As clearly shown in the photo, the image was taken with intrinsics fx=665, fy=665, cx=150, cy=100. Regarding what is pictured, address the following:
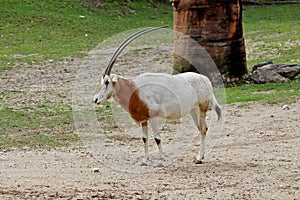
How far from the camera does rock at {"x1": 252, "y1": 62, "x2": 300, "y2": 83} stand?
42.8 feet

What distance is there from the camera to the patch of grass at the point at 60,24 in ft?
56.5

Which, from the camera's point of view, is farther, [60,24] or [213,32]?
[60,24]

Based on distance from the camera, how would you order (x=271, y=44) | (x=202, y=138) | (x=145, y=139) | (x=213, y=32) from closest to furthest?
(x=145, y=139) → (x=202, y=138) → (x=213, y=32) → (x=271, y=44)

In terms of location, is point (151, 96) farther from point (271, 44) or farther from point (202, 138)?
point (271, 44)

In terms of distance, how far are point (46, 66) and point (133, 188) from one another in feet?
31.8

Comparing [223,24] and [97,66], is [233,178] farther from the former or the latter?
[97,66]

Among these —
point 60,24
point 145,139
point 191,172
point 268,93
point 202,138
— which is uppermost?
point 145,139

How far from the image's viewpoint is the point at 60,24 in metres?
21.3

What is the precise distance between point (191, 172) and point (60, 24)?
1490 cm

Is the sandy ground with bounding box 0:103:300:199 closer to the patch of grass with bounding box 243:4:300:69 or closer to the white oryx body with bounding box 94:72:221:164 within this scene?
the white oryx body with bounding box 94:72:221:164

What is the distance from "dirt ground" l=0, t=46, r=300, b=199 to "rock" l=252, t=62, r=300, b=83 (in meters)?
3.00

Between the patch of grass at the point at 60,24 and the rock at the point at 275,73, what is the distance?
5.62 metres

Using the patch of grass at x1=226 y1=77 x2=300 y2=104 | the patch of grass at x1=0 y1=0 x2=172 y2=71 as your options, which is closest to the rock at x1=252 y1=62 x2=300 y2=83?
the patch of grass at x1=226 y1=77 x2=300 y2=104

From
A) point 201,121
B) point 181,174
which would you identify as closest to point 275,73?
point 201,121
